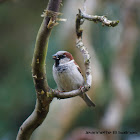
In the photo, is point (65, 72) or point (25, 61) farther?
point (25, 61)

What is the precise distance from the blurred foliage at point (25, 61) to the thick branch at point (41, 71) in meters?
3.47

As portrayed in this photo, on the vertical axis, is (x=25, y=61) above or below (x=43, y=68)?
below

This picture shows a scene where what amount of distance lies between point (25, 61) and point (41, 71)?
5.93 m

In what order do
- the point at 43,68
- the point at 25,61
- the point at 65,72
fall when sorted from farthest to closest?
the point at 25,61, the point at 65,72, the point at 43,68

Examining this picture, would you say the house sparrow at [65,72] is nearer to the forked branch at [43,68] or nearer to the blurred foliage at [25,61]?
the forked branch at [43,68]

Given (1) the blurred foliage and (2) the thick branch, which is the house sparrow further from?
(1) the blurred foliage

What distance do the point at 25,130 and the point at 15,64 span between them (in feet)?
20.3

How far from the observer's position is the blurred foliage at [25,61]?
6500 mm

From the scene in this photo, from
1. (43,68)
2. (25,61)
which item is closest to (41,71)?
(43,68)

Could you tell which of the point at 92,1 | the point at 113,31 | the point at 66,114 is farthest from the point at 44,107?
the point at 113,31

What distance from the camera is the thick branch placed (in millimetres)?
1650

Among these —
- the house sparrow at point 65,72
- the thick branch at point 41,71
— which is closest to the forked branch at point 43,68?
the thick branch at point 41,71

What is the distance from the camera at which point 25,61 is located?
764 cm

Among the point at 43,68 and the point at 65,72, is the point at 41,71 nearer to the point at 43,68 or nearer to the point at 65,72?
the point at 43,68
